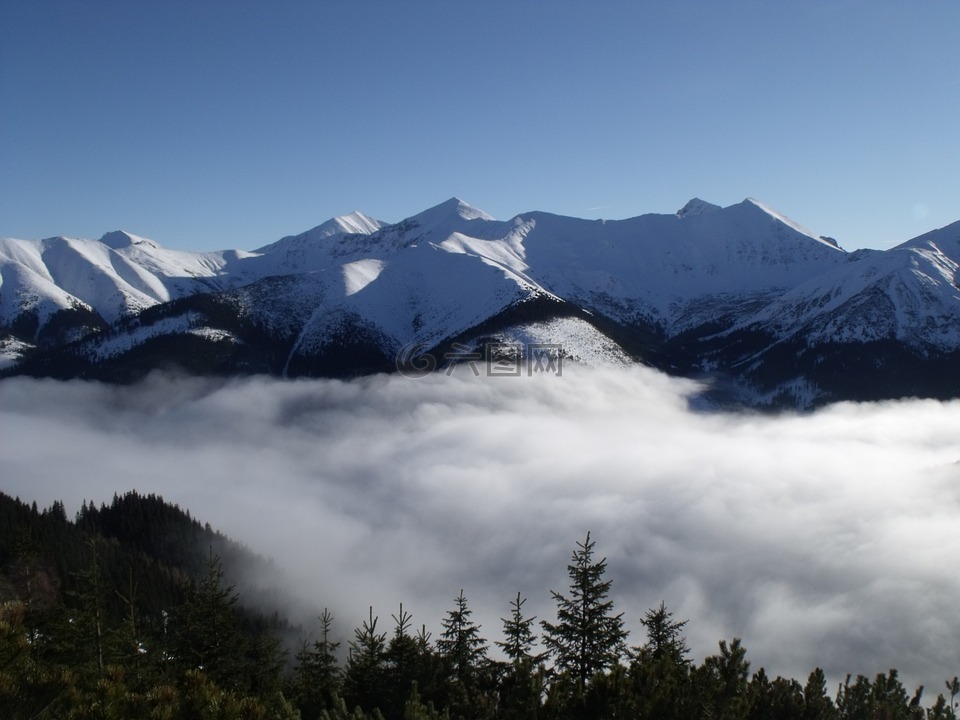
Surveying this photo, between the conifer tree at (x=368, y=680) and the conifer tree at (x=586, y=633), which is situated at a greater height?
the conifer tree at (x=586, y=633)

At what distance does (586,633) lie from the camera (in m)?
27.3

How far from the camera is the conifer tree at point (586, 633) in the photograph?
2706 centimetres

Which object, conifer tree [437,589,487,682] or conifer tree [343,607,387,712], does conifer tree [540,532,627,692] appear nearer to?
conifer tree [437,589,487,682]

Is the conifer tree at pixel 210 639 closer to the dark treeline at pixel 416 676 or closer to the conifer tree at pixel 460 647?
the dark treeline at pixel 416 676

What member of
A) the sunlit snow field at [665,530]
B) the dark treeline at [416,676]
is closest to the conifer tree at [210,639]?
the dark treeline at [416,676]

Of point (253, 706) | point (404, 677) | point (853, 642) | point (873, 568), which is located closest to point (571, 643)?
point (404, 677)

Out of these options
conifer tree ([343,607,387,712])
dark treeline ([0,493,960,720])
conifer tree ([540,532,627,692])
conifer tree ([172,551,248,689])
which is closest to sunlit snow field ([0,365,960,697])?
dark treeline ([0,493,960,720])

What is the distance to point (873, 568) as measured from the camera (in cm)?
10819

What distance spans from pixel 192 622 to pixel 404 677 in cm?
1291

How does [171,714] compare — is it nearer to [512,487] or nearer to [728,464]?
[512,487]

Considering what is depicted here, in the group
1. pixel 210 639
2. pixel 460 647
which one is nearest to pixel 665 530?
pixel 460 647

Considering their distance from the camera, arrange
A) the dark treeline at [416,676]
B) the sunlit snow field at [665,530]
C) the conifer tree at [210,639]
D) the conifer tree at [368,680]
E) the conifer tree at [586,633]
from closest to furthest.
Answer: the dark treeline at [416,676]
the conifer tree at [368,680]
the conifer tree at [586,633]
the conifer tree at [210,639]
the sunlit snow field at [665,530]

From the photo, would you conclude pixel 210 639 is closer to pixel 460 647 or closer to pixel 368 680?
pixel 368 680

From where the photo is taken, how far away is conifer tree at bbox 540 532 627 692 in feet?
88.8
